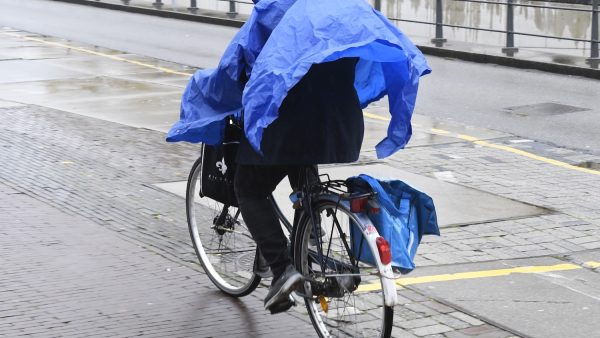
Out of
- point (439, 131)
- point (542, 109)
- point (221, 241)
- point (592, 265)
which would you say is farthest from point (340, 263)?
point (542, 109)

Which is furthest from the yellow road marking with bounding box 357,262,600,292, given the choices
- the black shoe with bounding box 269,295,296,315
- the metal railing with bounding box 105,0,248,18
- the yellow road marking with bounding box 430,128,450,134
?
the metal railing with bounding box 105,0,248,18

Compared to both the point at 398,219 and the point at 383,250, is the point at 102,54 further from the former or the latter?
the point at 383,250

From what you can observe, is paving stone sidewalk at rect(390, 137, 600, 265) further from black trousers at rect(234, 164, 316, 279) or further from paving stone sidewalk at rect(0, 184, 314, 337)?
black trousers at rect(234, 164, 316, 279)

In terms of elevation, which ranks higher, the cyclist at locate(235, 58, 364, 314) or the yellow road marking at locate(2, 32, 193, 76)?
the cyclist at locate(235, 58, 364, 314)

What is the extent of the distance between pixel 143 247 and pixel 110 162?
2.82m

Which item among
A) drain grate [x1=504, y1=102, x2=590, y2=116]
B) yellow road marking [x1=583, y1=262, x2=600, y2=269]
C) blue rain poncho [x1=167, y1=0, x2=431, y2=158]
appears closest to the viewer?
blue rain poncho [x1=167, y1=0, x2=431, y2=158]

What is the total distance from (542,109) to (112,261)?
26.6 ft

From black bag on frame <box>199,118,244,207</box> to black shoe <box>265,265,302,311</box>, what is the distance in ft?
1.96

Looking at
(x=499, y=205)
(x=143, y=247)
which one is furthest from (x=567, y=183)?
(x=143, y=247)

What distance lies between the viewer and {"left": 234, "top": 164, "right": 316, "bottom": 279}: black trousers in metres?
5.61

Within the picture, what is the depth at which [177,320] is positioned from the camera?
5988 mm

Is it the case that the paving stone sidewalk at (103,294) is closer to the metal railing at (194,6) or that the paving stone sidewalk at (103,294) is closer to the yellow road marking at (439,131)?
the yellow road marking at (439,131)

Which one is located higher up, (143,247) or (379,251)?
(379,251)

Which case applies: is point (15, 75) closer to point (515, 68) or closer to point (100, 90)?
point (100, 90)
